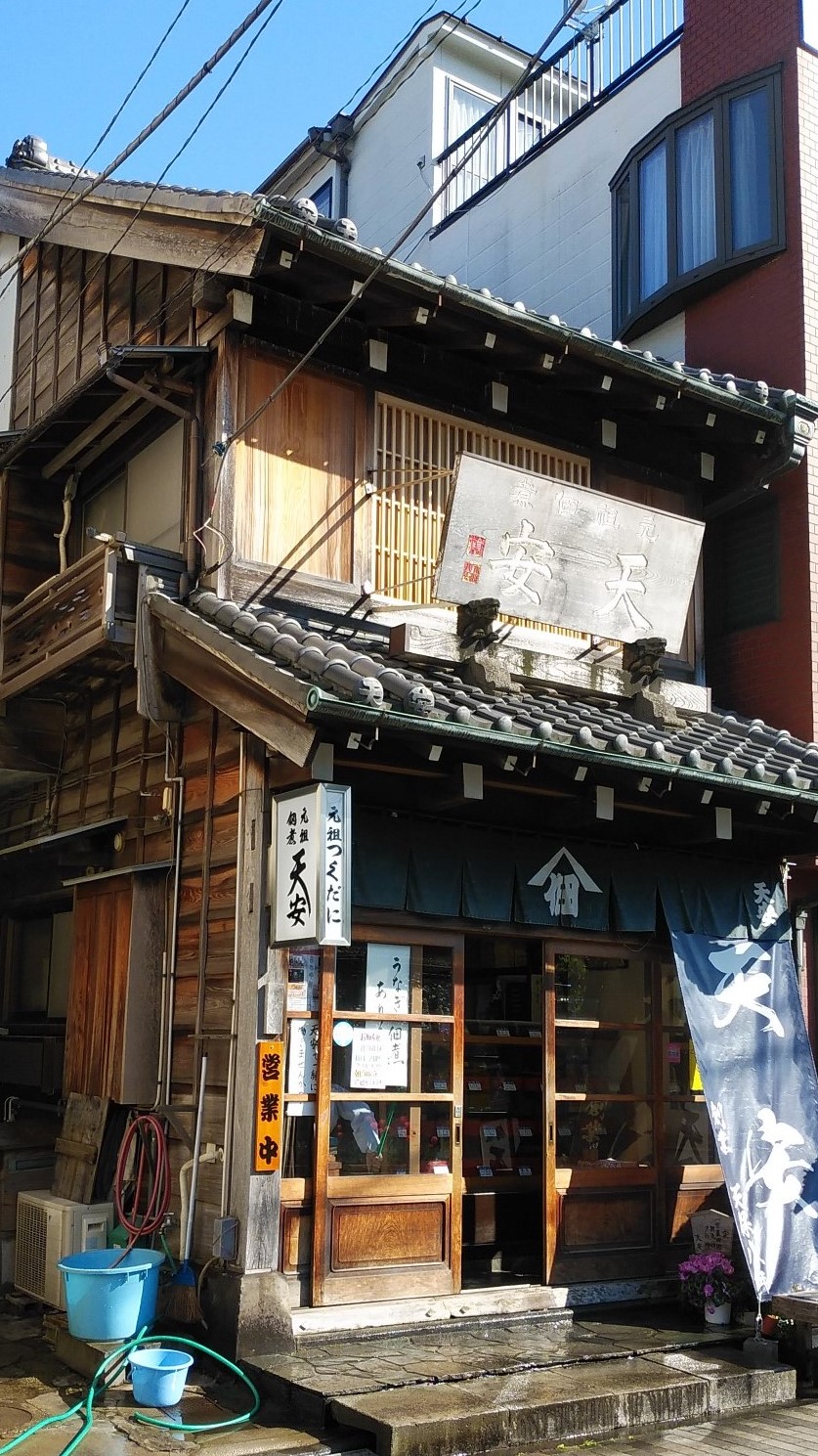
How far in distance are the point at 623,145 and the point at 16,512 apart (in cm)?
930

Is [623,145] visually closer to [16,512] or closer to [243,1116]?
[16,512]

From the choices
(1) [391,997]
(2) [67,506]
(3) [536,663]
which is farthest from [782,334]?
(1) [391,997]

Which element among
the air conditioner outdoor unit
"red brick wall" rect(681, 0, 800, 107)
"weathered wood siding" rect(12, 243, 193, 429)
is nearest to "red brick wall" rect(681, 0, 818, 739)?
"red brick wall" rect(681, 0, 800, 107)

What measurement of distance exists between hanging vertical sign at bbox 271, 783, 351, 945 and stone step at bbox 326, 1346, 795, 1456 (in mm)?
2685

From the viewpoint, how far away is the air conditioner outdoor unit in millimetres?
9711

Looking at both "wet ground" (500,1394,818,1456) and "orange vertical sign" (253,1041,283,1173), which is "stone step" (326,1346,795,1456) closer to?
"wet ground" (500,1394,818,1456)

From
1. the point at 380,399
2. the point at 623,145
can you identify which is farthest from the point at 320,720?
the point at 623,145

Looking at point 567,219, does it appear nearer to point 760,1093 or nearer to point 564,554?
point 564,554

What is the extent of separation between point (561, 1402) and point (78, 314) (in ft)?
35.3

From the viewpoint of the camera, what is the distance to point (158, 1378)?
771 centimetres

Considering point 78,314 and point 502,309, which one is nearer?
point 502,309

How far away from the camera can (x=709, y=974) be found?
10766mm

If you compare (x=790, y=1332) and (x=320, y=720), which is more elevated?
(x=320, y=720)

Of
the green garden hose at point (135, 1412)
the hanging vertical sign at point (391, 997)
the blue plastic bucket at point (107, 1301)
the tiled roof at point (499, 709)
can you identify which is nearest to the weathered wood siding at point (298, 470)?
the tiled roof at point (499, 709)
